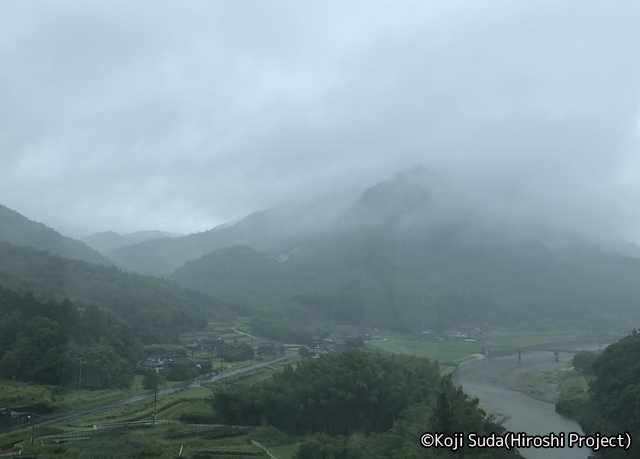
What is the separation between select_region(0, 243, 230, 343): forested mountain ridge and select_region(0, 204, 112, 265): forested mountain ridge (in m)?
26.0

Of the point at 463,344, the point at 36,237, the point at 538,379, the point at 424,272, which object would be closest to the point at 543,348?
the point at 463,344

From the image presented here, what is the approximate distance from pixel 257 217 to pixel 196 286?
7057 cm

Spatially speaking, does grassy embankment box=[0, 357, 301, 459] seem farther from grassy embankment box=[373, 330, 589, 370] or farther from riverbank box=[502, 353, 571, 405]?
riverbank box=[502, 353, 571, 405]

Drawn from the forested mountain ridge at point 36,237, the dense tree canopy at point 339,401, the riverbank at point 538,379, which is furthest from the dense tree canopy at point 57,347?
the forested mountain ridge at point 36,237

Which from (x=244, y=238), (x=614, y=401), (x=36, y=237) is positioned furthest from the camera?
(x=244, y=238)

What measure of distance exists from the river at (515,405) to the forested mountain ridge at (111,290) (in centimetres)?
2590

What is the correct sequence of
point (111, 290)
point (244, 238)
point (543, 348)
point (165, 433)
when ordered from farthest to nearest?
point (244, 238)
point (111, 290)
point (543, 348)
point (165, 433)

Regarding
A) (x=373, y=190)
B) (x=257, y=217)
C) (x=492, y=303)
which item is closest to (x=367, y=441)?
(x=492, y=303)

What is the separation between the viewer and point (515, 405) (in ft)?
96.9

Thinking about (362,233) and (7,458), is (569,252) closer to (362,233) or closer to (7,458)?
(362,233)

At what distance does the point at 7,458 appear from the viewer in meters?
14.6

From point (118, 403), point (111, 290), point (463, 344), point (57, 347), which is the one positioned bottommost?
point (463, 344)

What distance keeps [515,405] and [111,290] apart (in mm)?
40671

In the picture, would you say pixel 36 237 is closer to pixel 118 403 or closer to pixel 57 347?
pixel 57 347
